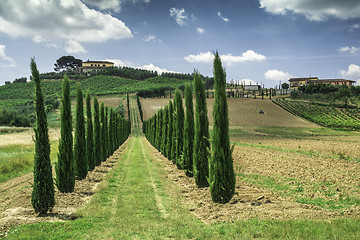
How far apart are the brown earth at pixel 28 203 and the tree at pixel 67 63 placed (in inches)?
7276

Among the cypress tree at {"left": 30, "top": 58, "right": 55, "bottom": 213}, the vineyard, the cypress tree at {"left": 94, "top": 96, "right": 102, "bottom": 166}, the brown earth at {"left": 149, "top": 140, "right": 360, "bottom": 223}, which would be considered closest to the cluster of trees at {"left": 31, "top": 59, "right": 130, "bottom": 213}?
the cypress tree at {"left": 30, "top": 58, "right": 55, "bottom": 213}

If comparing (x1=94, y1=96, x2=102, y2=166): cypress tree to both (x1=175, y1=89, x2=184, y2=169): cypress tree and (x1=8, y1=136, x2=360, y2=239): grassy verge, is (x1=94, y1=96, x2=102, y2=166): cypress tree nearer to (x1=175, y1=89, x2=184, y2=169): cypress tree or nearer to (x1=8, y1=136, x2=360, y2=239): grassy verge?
(x1=175, y1=89, x2=184, y2=169): cypress tree

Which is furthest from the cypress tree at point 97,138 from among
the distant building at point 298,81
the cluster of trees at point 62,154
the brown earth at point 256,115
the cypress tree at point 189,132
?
the distant building at point 298,81

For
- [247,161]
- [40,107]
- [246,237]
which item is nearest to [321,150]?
[247,161]

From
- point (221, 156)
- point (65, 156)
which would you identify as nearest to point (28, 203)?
point (65, 156)

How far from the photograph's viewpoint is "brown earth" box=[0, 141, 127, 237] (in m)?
7.10

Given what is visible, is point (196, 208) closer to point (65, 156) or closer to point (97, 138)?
point (65, 156)

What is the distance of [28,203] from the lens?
8.62m

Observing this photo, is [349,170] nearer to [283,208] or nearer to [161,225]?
[283,208]

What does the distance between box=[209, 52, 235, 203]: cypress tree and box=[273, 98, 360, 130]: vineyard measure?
2022 inches

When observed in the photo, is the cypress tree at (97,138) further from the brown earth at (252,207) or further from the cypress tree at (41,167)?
the cypress tree at (41,167)

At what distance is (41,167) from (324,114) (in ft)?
231

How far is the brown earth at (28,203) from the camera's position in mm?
7102

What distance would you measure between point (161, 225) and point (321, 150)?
67.2ft
